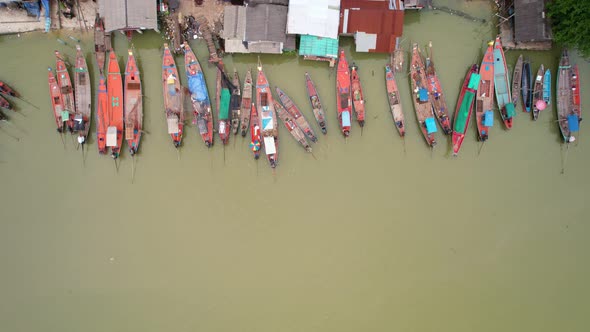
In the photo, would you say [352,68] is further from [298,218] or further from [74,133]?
[74,133]

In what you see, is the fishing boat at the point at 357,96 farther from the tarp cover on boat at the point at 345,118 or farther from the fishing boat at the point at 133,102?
the fishing boat at the point at 133,102

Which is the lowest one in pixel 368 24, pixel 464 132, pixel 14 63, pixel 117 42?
pixel 464 132

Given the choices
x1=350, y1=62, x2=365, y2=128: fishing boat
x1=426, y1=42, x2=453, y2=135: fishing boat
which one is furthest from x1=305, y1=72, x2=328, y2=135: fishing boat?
x1=426, y1=42, x2=453, y2=135: fishing boat

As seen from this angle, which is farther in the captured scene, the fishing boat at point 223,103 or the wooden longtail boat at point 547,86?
the wooden longtail boat at point 547,86

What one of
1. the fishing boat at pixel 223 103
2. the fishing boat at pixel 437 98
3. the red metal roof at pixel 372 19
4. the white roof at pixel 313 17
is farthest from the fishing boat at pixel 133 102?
the fishing boat at pixel 437 98

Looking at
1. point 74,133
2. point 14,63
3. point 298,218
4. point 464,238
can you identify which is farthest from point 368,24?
point 14,63

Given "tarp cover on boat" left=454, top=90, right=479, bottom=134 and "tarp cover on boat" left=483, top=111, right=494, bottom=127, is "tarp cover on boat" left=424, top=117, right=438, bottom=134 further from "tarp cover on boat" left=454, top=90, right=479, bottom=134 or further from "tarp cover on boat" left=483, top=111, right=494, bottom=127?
"tarp cover on boat" left=483, top=111, right=494, bottom=127
